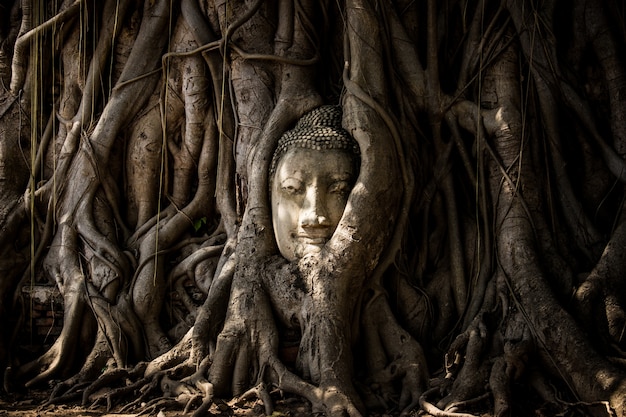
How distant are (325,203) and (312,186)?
5.1 inches

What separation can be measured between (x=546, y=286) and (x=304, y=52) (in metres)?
2.24

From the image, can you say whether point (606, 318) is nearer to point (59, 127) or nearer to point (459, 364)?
point (459, 364)

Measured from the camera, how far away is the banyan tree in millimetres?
3775

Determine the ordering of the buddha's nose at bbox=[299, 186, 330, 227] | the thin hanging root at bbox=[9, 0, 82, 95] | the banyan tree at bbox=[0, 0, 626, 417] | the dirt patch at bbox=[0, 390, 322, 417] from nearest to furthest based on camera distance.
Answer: the dirt patch at bbox=[0, 390, 322, 417] < the banyan tree at bbox=[0, 0, 626, 417] < the buddha's nose at bbox=[299, 186, 330, 227] < the thin hanging root at bbox=[9, 0, 82, 95]

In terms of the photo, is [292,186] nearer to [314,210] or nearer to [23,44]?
[314,210]

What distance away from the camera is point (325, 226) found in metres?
4.07

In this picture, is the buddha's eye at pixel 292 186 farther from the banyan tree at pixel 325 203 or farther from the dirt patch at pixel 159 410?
the dirt patch at pixel 159 410

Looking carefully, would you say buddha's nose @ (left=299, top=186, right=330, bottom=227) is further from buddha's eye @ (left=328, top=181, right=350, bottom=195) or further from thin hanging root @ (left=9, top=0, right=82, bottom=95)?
thin hanging root @ (left=9, top=0, right=82, bottom=95)

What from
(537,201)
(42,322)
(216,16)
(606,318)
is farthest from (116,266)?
(606,318)

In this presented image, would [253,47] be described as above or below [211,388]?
above

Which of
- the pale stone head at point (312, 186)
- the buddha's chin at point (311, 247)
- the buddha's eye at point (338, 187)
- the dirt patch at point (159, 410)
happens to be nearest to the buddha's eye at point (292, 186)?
the pale stone head at point (312, 186)

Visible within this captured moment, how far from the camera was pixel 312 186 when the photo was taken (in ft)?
13.4

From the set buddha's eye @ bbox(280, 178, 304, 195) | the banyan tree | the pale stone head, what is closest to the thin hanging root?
the banyan tree

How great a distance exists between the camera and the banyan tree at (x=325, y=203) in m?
3.78
